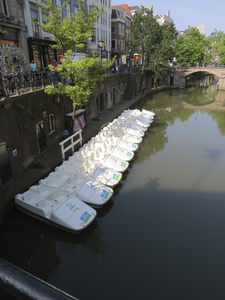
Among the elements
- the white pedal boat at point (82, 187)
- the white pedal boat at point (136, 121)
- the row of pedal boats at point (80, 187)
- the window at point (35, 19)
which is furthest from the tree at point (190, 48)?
the white pedal boat at point (82, 187)

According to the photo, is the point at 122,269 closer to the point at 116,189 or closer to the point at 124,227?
the point at 124,227

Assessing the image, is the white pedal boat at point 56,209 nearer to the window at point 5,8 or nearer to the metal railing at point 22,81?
the metal railing at point 22,81

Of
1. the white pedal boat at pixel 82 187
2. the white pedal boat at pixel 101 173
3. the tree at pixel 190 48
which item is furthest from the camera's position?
the tree at pixel 190 48

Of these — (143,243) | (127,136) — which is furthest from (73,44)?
(143,243)

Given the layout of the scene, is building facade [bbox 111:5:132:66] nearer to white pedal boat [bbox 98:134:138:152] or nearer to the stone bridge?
the stone bridge

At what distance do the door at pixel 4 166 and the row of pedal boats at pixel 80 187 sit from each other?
161cm

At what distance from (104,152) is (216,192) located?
6.93 meters

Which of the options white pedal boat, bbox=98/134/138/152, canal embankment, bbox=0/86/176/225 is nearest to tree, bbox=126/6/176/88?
canal embankment, bbox=0/86/176/225

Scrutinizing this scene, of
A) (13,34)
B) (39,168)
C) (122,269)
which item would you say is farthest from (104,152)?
(13,34)

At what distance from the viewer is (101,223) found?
9953mm

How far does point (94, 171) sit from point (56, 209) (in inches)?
134

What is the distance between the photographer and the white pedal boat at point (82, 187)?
10.0 metres

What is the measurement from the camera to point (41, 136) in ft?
46.6

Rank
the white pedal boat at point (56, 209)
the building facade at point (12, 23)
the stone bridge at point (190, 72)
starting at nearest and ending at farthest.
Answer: the white pedal boat at point (56, 209) → the building facade at point (12, 23) → the stone bridge at point (190, 72)
